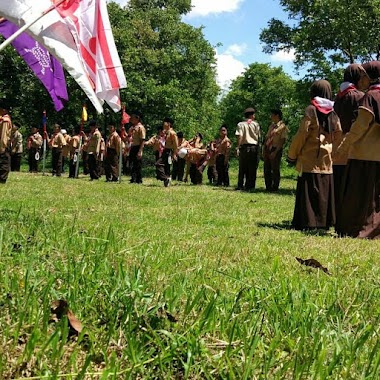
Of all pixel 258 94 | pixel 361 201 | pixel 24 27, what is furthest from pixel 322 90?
pixel 258 94

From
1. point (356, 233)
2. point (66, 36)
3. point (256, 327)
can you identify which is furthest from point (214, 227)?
point (256, 327)

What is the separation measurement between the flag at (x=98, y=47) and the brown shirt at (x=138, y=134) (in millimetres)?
11164

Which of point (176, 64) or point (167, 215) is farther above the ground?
point (176, 64)

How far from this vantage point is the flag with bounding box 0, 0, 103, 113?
12.1 feet

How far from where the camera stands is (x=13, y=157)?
23000mm

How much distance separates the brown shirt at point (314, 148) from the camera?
21.4ft

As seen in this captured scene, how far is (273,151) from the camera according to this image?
45.6 feet

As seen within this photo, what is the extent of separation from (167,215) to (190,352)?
191 inches

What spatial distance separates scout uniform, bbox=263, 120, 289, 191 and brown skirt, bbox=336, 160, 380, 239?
24.8ft

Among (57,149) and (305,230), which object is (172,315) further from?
(57,149)

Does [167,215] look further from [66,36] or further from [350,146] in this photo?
[66,36]

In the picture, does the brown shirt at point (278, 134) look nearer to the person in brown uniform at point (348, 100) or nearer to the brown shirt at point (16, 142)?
the person in brown uniform at point (348, 100)

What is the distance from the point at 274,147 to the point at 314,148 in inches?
286

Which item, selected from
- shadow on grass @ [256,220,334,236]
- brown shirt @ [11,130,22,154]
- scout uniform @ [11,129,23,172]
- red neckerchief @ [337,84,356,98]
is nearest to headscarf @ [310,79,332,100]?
red neckerchief @ [337,84,356,98]
